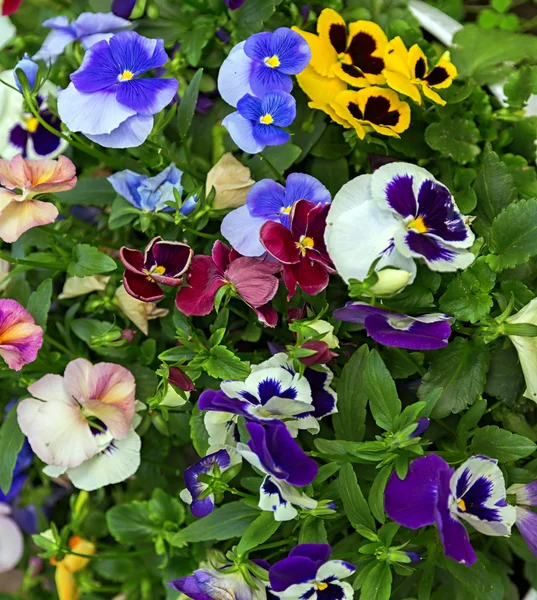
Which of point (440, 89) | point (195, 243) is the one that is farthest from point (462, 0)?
point (195, 243)

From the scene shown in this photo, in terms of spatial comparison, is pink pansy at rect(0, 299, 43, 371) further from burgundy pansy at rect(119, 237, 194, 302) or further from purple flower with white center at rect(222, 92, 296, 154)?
purple flower with white center at rect(222, 92, 296, 154)

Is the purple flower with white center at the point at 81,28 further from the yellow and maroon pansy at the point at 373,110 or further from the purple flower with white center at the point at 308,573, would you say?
the purple flower with white center at the point at 308,573

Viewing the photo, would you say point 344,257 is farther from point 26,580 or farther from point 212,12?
point 26,580

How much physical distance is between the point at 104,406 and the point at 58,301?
0.18 meters

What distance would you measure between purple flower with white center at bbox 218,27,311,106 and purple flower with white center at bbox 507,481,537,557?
392 mm

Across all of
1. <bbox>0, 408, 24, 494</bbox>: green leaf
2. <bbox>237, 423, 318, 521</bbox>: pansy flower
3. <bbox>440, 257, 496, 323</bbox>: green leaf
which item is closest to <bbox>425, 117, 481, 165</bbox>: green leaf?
<bbox>440, 257, 496, 323</bbox>: green leaf

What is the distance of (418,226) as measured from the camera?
0.50m

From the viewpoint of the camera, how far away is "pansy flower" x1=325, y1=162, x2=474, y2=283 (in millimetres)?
487

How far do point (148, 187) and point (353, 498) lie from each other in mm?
338

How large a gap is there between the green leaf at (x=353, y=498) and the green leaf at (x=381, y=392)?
0.15ft

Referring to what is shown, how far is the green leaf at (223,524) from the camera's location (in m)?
0.55

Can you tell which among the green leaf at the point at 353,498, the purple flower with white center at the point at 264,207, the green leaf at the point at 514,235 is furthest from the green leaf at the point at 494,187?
the green leaf at the point at 353,498

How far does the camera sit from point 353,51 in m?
0.64

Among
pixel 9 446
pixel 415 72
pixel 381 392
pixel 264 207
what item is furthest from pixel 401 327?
pixel 9 446
